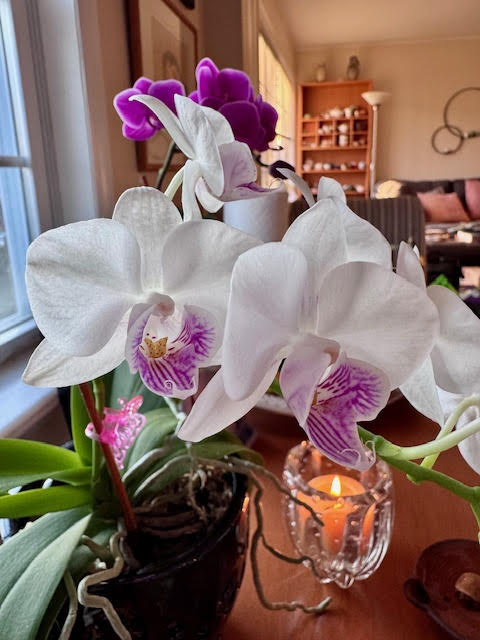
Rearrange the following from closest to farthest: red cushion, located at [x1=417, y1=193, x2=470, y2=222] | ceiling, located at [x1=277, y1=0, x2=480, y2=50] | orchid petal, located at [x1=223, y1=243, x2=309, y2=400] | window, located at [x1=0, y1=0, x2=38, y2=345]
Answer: orchid petal, located at [x1=223, y1=243, x2=309, y2=400] → window, located at [x1=0, y1=0, x2=38, y2=345] → ceiling, located at [x1=277, y1=0, x2=480, y2=50] → red cushion, located at [x1=417, y1=193, x2=470, y2=222]

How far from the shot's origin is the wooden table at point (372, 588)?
0.48 meters

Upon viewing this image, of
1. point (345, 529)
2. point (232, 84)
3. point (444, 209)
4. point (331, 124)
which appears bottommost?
point (444, 209)

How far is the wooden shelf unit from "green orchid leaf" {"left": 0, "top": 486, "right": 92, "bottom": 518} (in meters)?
5.42

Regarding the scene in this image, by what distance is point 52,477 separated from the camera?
0.39 m

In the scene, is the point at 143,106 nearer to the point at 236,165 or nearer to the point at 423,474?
the point at 236,165

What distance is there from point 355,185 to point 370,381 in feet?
19.3

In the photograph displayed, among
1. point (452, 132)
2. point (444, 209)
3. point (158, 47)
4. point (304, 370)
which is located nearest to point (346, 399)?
point (304, 370)

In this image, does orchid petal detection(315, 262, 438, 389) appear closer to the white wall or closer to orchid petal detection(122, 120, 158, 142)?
orchid petal detection(122, 120, 158, 142)

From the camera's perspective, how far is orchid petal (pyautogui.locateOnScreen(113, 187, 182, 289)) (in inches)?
8.9

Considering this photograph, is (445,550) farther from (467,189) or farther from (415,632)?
(467,189)

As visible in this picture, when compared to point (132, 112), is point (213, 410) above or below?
below

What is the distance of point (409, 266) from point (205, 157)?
10 centimetres

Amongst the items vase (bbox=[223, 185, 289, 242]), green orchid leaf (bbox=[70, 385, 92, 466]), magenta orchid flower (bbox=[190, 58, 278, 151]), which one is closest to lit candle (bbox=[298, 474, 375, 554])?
green orchid leaf (bbox=[70, 385, 92, 466])

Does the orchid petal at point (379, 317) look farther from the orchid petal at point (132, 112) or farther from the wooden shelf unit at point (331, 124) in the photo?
the wooden shelf unit at point (331, 124)
